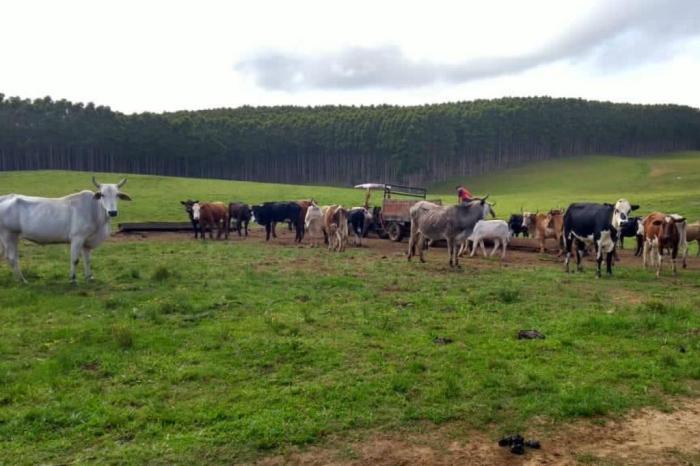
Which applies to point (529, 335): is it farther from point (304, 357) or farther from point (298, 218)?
point (298, 218)

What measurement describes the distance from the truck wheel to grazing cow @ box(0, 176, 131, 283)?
1523 cm

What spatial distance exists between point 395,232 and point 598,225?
11797 mm

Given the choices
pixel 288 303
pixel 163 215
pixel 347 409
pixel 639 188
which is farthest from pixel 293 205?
pixel 639 188

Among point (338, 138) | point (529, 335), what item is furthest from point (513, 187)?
point (529, 335)

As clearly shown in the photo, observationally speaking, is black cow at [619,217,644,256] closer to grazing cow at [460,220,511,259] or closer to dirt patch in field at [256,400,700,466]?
grazing cow at [460,220,511,259]

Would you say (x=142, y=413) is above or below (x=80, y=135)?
below

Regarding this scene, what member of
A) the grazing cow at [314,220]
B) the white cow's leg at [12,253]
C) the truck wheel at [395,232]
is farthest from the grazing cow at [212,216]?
the white cow's leg at [12,253]

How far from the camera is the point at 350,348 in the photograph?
9227 mm

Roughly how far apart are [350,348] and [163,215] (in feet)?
113

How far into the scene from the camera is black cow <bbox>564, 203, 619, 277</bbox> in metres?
17.7

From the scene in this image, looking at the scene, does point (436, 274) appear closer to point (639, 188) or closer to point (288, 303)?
point (288, 303)

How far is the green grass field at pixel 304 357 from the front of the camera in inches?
259

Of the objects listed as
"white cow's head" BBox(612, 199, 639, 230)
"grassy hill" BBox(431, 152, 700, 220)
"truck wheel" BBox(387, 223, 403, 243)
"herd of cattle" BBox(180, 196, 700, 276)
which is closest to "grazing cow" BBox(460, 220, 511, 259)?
"herd of cattle" BBox(180, 196, 700, 276)

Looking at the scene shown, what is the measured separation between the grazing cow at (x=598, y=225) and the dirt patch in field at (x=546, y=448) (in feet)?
36.8
